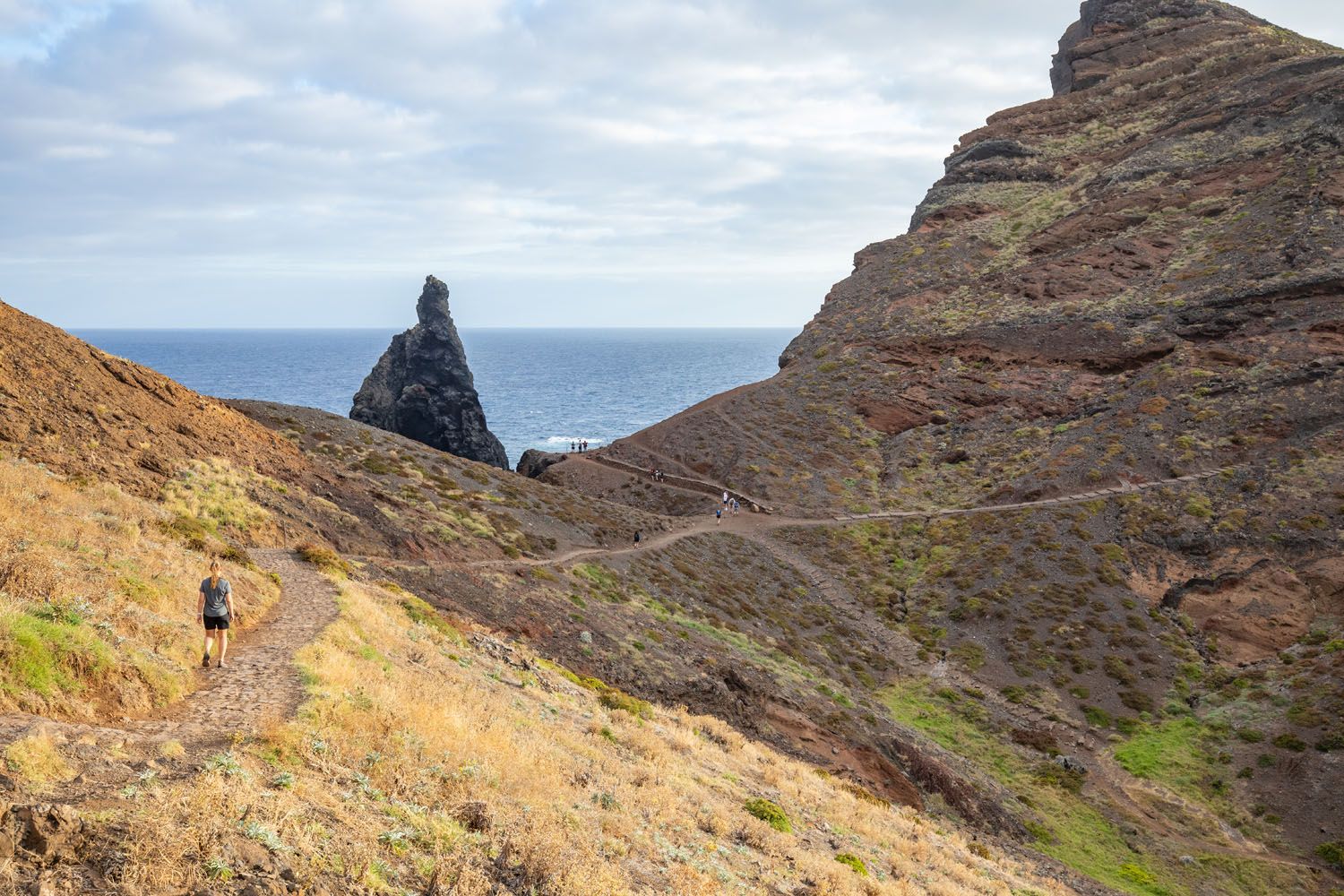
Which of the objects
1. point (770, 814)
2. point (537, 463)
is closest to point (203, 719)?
point (770, 814)

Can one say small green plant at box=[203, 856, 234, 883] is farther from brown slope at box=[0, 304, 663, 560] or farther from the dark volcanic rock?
the dark volcanic rock

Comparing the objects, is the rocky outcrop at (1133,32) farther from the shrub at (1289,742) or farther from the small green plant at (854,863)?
the small green plant at (854,863)

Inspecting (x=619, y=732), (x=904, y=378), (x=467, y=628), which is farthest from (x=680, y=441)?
(x=619, y=732)

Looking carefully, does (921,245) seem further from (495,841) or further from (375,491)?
(495,841)

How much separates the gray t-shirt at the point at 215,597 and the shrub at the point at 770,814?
10421 mm

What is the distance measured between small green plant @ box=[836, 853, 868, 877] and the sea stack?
233 ft

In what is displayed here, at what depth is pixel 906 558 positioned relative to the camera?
165 feet

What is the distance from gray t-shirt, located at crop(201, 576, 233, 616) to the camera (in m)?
13.2

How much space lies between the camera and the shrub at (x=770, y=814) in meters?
15.6

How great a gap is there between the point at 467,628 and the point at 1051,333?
58925 millimetres

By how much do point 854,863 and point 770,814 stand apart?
179cm

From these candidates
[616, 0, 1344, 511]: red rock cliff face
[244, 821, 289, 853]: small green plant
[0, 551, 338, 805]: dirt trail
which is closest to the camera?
[244, 821, 289, 853]: small green plant

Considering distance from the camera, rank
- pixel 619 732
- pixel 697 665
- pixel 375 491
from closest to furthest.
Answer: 1. pixel 619 732
2. pixel 697 665
3. pixel 375 491

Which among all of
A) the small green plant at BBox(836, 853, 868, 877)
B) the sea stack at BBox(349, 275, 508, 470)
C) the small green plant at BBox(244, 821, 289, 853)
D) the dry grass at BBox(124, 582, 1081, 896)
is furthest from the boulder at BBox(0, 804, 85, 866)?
the sea stack at BBox(349, 275, 508, 470)
